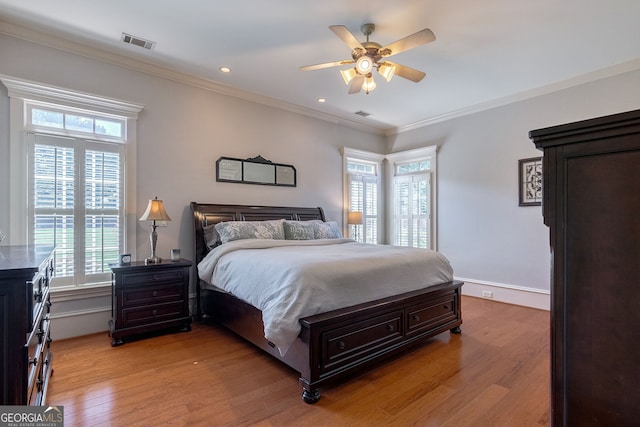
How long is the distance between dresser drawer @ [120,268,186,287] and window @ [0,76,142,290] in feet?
1.75

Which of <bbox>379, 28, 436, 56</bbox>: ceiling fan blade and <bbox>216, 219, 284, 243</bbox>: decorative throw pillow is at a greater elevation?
<bbox>379, 28, 436, 56</bbox>: ceiling fan blade

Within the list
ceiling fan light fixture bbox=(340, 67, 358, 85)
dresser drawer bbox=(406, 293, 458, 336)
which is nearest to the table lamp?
ceiling fan light fixture bbox=(340, 67, 358, 85)

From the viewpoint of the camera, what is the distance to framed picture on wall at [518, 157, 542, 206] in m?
4.25

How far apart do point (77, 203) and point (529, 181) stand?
5.44 metres

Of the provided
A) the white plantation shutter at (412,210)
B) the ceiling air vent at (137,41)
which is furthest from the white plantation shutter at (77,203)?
the white plantation shutter at (412,210)

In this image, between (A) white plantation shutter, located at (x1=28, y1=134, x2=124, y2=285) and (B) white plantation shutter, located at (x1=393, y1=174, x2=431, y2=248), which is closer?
(A) white plantation shutter, located at (x1=28, y1=134, x2=124, y2=285)

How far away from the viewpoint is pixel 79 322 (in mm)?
3236

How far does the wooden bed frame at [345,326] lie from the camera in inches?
84.7

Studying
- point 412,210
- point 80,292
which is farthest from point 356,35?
point 80,292

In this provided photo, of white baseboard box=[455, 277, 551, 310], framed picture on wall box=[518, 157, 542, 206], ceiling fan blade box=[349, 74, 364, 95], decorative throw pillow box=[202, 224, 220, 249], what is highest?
ceiling fan blade box=[349, 74, 364, 95]

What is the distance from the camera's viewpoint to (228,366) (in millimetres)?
2592

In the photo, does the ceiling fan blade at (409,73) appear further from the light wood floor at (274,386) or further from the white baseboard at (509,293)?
the white baseboard at (509,293)

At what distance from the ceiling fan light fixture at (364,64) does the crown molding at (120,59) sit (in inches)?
80.1

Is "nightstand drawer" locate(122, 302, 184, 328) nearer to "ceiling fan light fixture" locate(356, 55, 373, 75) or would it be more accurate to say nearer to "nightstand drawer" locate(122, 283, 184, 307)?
"nightstand drawer" locate(122, 283, 184, 307)
